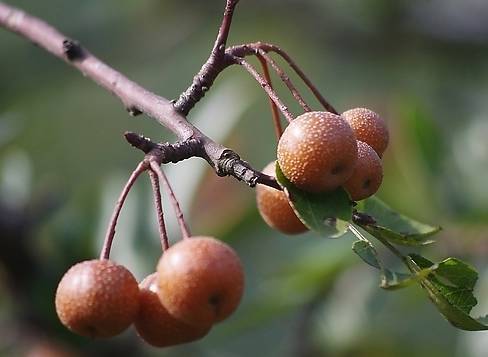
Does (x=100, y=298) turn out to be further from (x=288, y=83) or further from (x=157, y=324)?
(x=288, y=83)

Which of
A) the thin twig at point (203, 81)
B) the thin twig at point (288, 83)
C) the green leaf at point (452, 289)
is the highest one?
the thin twig at point (203, 81)

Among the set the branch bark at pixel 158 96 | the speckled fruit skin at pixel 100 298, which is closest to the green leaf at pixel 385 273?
the branch bark at pixel 158 96

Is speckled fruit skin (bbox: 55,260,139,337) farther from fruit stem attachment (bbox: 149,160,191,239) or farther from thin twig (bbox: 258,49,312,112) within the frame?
thin twig (bbox: 258,49,312,112)

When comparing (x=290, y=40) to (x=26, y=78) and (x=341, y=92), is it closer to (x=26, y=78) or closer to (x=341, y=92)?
(x=341, y=92)

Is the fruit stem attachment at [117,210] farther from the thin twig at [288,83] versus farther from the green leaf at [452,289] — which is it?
the green leaf at [452,289]

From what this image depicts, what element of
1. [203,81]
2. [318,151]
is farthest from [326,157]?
[203,81]

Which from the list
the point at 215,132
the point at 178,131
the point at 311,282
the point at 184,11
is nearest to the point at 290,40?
the point at 184,11

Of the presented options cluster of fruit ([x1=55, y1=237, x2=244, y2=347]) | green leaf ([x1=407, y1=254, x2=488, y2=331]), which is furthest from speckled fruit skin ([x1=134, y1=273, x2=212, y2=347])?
green leaf ([x1=407, y1=254, x2=488, y2=331])
